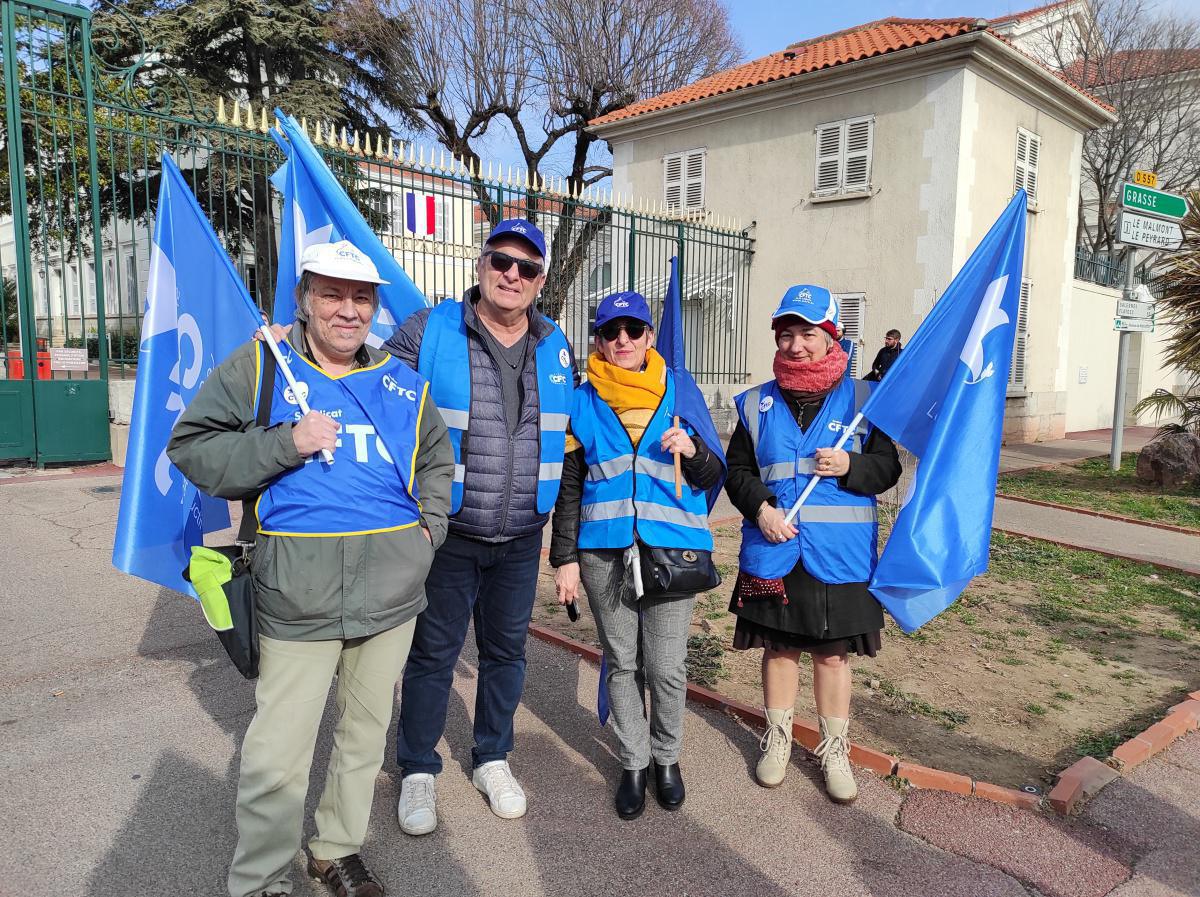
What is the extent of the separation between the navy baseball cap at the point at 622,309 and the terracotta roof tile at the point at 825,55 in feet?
44.6

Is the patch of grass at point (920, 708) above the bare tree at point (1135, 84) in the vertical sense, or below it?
below

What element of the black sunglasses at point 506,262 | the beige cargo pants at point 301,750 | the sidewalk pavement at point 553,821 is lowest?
the sidewalk pavement at point 553,821

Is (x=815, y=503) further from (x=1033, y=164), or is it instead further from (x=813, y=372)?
(x=1033, y=164)

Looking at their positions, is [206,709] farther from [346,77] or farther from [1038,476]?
A: [346,77]

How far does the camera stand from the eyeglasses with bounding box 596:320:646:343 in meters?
2.93

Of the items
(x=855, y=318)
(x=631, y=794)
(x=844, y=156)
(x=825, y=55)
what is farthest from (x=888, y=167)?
(x=631, y=794)

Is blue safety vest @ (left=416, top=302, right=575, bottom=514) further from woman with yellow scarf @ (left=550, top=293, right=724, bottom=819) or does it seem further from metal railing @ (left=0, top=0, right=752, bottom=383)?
metal railing @ (left=0, top=0, right=752, bottom=383)

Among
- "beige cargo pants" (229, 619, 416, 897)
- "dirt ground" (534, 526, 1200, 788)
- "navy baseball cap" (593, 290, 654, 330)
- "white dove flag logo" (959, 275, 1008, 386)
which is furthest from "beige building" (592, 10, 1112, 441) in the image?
"beige cargo pants" (229, 619, 416, 897)

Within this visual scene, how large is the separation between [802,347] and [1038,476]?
1068 centimetres

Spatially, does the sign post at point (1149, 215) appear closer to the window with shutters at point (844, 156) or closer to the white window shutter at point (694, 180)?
the window with shutters at point (844, 156)

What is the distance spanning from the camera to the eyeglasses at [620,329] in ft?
9.61

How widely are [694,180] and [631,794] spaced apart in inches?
645

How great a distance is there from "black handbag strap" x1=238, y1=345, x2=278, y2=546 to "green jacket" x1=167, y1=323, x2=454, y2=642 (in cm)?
3

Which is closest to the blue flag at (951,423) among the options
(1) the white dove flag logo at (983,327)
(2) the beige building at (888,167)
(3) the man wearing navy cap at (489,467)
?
(1) the white dove flag logo at (983,327)
